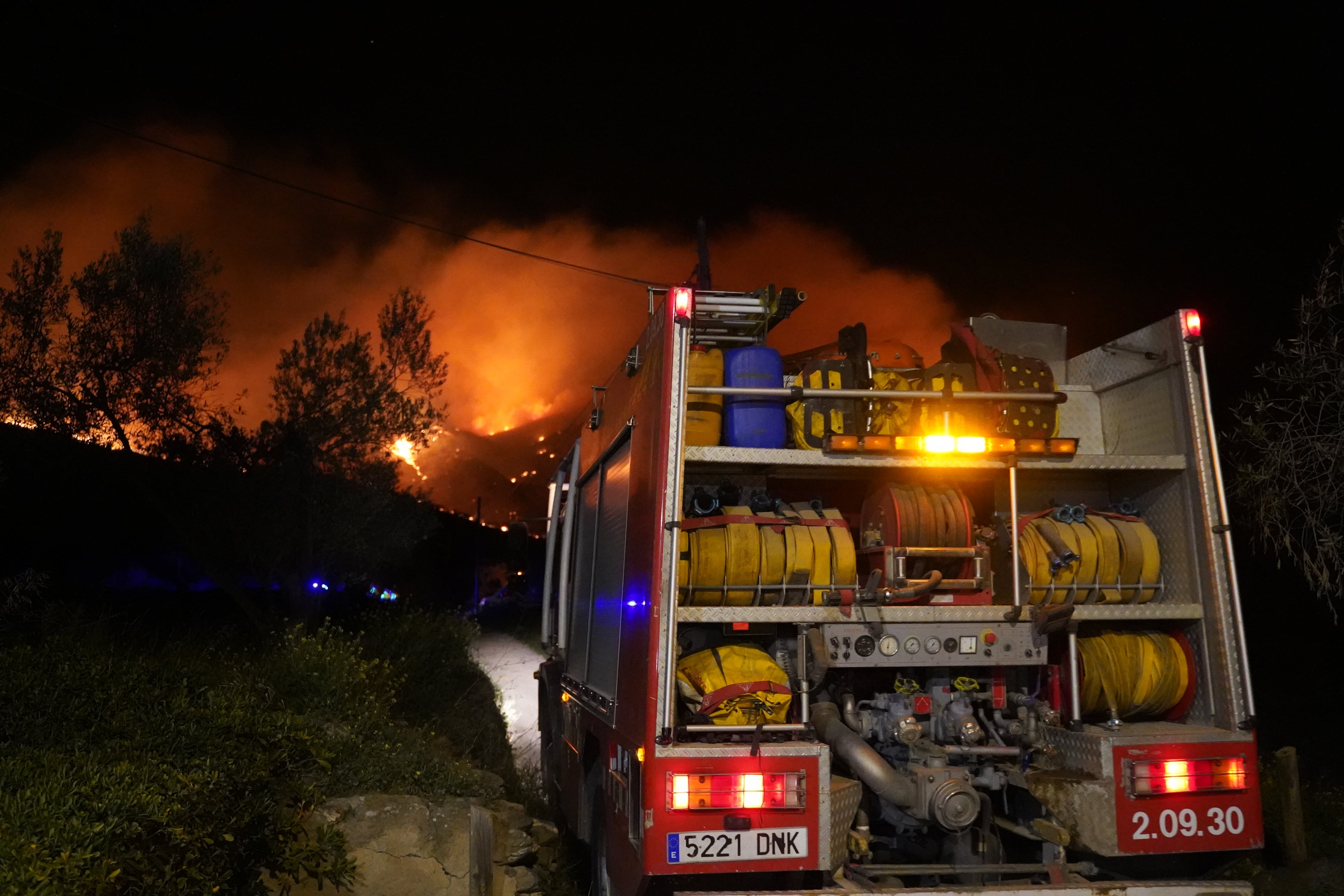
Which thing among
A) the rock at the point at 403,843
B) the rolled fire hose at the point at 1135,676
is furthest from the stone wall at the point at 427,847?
the rolled fire hose at the point at 1135,676

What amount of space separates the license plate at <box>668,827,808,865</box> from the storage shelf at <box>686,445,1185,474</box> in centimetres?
154

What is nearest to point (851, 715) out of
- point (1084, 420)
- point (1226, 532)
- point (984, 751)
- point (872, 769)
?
point (872, 769)

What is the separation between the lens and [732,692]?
432 cm

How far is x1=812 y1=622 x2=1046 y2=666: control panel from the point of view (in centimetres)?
435

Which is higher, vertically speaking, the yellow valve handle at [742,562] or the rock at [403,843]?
the yellow valve handle at [742,562]

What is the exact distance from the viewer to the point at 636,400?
5145mm

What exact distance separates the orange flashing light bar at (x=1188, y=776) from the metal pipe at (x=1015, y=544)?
2.78 feet

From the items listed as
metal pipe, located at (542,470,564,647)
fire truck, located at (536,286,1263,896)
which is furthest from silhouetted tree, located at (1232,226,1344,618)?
metal pipe, located at (542,470,564,647)

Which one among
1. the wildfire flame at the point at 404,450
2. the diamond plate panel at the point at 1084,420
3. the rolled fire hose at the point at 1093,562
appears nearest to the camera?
the rolled fire hose at the point at 1093,562

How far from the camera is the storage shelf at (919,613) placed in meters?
4.25

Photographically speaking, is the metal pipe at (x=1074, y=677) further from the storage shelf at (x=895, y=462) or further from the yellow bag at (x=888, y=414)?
the yellow bag at (x=888, y=414)

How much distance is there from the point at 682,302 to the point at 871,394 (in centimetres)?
95

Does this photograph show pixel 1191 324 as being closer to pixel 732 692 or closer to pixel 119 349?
pixel 732 692

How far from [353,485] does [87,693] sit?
1021 cm
